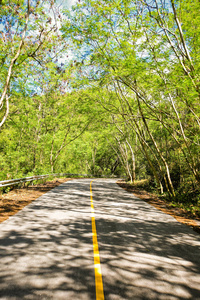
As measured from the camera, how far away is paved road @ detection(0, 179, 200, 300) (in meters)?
2.85

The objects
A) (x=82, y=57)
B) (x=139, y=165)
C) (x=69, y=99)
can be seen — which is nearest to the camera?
(x=82, y=57)

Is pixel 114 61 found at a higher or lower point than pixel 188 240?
higher

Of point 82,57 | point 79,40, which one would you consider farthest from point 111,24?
point 82,57

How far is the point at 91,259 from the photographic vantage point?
3717 mm

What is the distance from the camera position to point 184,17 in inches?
328

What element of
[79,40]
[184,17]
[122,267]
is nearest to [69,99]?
[79,40]

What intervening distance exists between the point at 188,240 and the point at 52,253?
3639 millimetres

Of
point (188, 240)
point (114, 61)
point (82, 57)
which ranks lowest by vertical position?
point (188, 240)

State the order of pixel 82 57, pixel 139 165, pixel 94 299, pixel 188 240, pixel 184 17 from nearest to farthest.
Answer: pixel 94 299 < pixel 188 240 < pixel 184 17 < pixel 82 57 < pixel 139 165

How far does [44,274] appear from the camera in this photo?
316 cm

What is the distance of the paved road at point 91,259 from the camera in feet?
9.34

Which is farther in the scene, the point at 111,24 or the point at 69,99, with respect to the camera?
the point at 69,99

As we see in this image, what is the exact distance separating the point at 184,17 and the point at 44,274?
423 inches

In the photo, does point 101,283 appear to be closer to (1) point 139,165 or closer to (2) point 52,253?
(2) point 52,253
